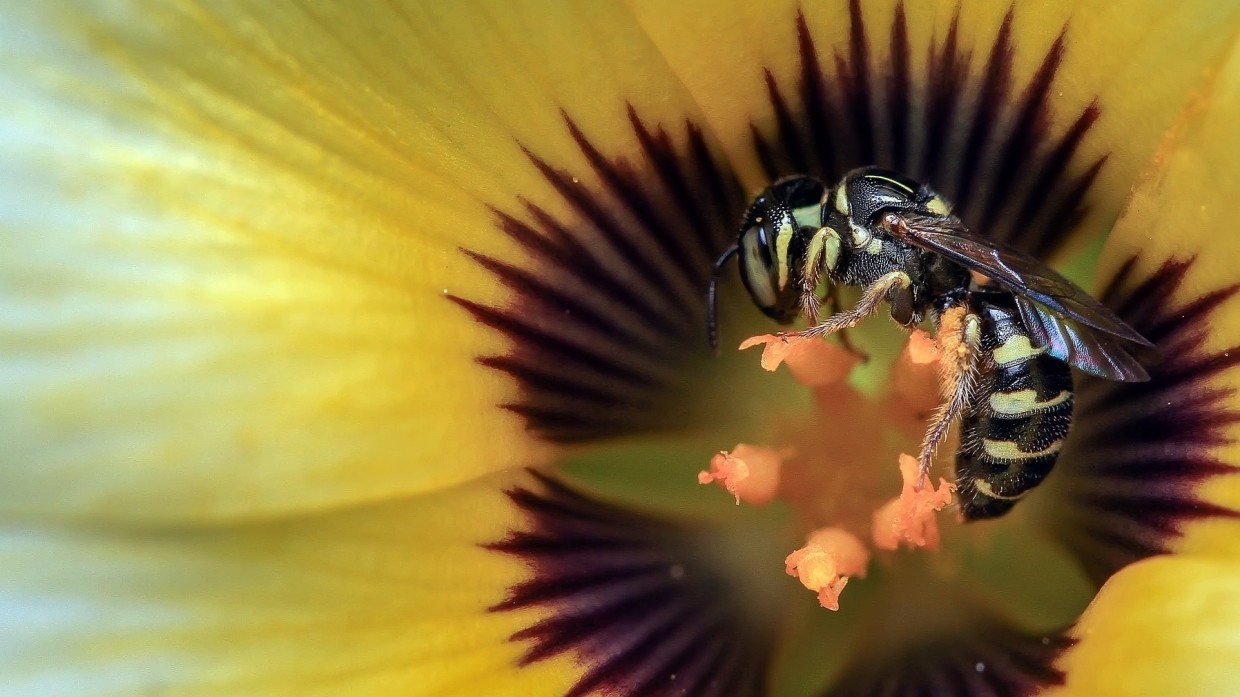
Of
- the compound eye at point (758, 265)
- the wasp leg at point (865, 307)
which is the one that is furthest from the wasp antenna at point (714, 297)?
the wasp leg at point (865, 307)

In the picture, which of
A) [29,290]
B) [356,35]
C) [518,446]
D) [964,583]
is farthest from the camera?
[964,583]

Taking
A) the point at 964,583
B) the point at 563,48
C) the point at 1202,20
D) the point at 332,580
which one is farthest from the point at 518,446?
the point at 1202,20

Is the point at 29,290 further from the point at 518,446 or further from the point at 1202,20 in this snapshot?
the point at 1202,20

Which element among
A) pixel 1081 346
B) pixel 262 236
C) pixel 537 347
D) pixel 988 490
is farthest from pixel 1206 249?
pixel 262 236

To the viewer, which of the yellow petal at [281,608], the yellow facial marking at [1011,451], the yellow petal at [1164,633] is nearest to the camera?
the yellow petal at [1164,633]

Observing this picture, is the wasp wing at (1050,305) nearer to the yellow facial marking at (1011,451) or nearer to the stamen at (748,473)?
the yellow facial marking at (1011,451)
